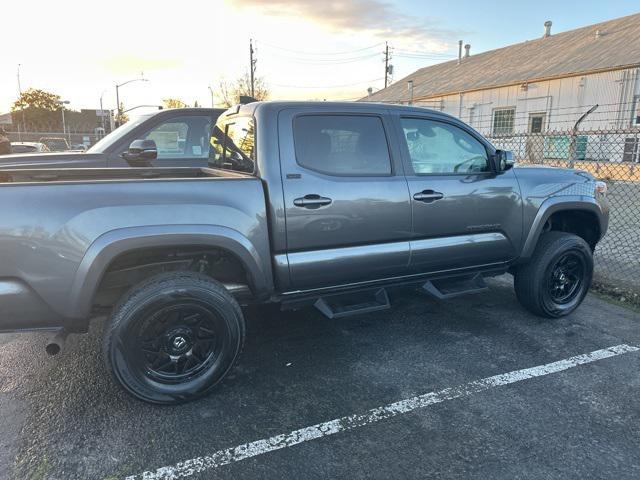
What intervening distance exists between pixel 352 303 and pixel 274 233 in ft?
3.20

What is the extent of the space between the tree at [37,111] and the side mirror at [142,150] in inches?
3069

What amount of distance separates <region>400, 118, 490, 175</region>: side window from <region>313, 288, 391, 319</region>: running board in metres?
1.07


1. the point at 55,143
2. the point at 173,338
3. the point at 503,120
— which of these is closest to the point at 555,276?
the point at 173,338

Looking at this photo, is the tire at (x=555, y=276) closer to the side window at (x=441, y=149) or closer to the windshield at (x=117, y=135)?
the side window at (x=441, y=149)

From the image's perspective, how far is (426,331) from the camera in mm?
4227

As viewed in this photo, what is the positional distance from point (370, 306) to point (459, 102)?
79.6ft

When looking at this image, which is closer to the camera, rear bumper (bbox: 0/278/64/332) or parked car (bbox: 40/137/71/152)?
rear bumper (bbox: 0/278/64/332)

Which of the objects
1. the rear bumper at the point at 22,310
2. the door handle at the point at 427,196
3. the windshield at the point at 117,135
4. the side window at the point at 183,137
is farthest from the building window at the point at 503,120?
the rear bumper at the point at 22,310

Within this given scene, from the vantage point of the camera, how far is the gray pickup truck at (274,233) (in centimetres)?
270

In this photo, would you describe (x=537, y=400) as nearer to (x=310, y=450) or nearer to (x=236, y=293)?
(x=310, y=450)

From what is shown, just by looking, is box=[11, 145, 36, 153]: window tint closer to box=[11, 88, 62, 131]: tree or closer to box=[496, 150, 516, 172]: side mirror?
box=[496, 150, 516, 172]: side mirror

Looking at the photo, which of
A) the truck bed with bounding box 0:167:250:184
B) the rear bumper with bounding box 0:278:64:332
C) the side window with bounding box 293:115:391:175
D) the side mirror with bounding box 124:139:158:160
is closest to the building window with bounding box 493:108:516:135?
the side mirror with bounding box 124:139:158:160

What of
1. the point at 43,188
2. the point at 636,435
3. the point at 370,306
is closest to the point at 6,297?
the point at 43,188

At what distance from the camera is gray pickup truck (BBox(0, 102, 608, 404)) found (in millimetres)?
2703
